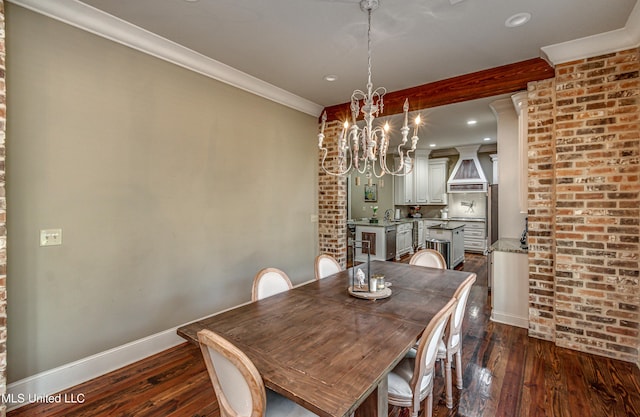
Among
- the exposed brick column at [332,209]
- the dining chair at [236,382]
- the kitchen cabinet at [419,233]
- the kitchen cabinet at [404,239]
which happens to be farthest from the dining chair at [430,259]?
the kitchen cabinet at [419,233]

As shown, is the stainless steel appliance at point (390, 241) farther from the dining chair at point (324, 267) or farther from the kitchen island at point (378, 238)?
the dining chair at point (324, 267)

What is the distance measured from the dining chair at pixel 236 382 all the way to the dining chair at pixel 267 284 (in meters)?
0.82

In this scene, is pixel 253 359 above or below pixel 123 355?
above

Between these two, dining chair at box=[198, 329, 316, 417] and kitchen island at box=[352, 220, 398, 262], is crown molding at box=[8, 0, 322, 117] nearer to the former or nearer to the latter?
dining chair at box=[198, 329, 316, 417]

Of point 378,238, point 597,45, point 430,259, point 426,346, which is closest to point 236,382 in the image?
point 426,346

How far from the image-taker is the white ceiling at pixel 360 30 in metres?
2.06

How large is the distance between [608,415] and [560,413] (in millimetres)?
276

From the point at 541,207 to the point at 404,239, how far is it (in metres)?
4.01

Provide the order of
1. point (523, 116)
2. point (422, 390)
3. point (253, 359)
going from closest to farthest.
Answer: point (253, 359)
point (422, 390)
point (523, 116)

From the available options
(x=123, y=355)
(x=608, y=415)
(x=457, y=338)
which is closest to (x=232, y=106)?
(x=123, y=355)

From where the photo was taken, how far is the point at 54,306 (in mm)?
2059

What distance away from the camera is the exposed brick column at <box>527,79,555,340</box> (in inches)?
111

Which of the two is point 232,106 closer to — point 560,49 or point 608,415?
point 560,49

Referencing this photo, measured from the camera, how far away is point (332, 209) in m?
4.38
